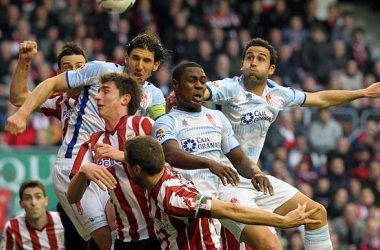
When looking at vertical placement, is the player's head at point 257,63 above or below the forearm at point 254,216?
above

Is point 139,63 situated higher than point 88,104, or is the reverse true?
point 139,63

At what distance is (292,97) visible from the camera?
31.8 feet

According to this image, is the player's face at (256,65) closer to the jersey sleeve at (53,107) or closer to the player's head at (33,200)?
the jersey sleeve at (53,107)

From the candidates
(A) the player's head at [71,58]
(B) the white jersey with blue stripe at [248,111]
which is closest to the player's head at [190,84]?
(B) the white jersey with blue stripe at [248,111]

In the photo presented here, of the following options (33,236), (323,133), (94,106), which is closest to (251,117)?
(94,106)

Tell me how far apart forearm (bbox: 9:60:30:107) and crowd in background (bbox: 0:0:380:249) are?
5.71 metres

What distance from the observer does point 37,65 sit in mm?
15883

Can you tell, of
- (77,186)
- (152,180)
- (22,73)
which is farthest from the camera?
(22,73)

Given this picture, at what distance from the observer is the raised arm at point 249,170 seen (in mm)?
7996

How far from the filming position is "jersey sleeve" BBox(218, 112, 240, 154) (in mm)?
8648

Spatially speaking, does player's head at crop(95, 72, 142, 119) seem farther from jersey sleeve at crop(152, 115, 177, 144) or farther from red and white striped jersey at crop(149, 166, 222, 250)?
red and white striped jersey at crop(149, 166, 222, 250)

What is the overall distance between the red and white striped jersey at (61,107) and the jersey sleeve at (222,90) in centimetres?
131

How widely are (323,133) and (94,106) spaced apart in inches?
391

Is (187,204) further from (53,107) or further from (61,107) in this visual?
(53,107)
